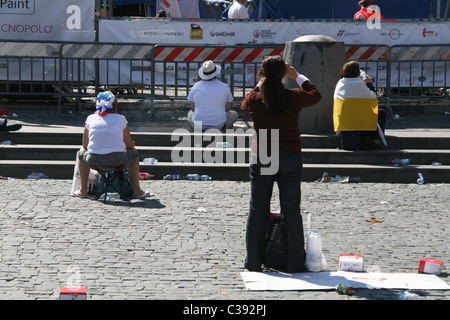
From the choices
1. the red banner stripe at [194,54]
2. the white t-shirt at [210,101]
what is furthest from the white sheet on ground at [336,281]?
the red banner stripe at [194,54]

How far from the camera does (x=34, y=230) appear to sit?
8.89 metres

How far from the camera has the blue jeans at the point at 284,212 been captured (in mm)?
7414

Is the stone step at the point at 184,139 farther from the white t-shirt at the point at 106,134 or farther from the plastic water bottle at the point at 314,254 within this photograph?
the plastic water bottle at the point at 314,254

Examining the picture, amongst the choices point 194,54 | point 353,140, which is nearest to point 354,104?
point 353,140

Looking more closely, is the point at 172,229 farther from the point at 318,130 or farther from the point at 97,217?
the point at 318,130

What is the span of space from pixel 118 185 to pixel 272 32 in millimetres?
7612

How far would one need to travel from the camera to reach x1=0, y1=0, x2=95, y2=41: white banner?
1677cm

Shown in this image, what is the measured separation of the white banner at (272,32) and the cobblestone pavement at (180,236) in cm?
582

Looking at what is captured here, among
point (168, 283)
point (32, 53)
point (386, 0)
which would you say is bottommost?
→ point (168, 283)

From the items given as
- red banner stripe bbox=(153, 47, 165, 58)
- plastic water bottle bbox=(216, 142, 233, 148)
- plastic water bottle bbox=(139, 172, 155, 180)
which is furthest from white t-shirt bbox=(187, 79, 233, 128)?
red banner stripe bbox=(153, 47, 165, 58)

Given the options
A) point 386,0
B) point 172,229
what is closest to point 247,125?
point 172,229

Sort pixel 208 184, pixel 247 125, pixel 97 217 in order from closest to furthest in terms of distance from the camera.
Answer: pixel 97 217 < pixel 208 184 < pixel 247 125

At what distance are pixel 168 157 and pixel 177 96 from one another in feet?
10.0

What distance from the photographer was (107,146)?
10523mm
